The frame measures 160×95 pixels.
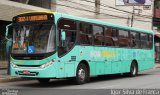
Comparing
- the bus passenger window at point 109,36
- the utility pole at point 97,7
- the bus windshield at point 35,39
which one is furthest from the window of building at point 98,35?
the utility pole at point 97,7

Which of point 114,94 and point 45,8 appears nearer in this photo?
point 114,94

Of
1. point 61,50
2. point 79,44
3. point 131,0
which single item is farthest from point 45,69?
point 131,0

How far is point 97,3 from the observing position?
43344 mm

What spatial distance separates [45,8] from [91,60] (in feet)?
54.4

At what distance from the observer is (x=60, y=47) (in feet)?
57.4

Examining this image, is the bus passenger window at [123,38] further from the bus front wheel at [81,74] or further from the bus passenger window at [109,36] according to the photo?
the bus front wheel at [81,74]

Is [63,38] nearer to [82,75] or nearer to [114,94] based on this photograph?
[82,75]

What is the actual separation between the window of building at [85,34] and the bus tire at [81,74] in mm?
1092

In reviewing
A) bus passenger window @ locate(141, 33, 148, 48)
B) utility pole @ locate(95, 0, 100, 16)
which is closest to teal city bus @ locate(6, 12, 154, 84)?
bus passenger window @ locate(141, 33, 148, 48)

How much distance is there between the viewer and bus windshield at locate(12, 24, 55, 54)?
1711cm

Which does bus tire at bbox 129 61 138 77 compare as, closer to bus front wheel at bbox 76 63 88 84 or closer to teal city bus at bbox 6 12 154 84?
teal city bus at bbox 6 12 154 84

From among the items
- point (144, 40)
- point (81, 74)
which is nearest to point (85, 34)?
point (81, 74)

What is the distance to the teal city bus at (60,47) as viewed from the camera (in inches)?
674

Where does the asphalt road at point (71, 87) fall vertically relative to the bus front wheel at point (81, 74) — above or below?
below
